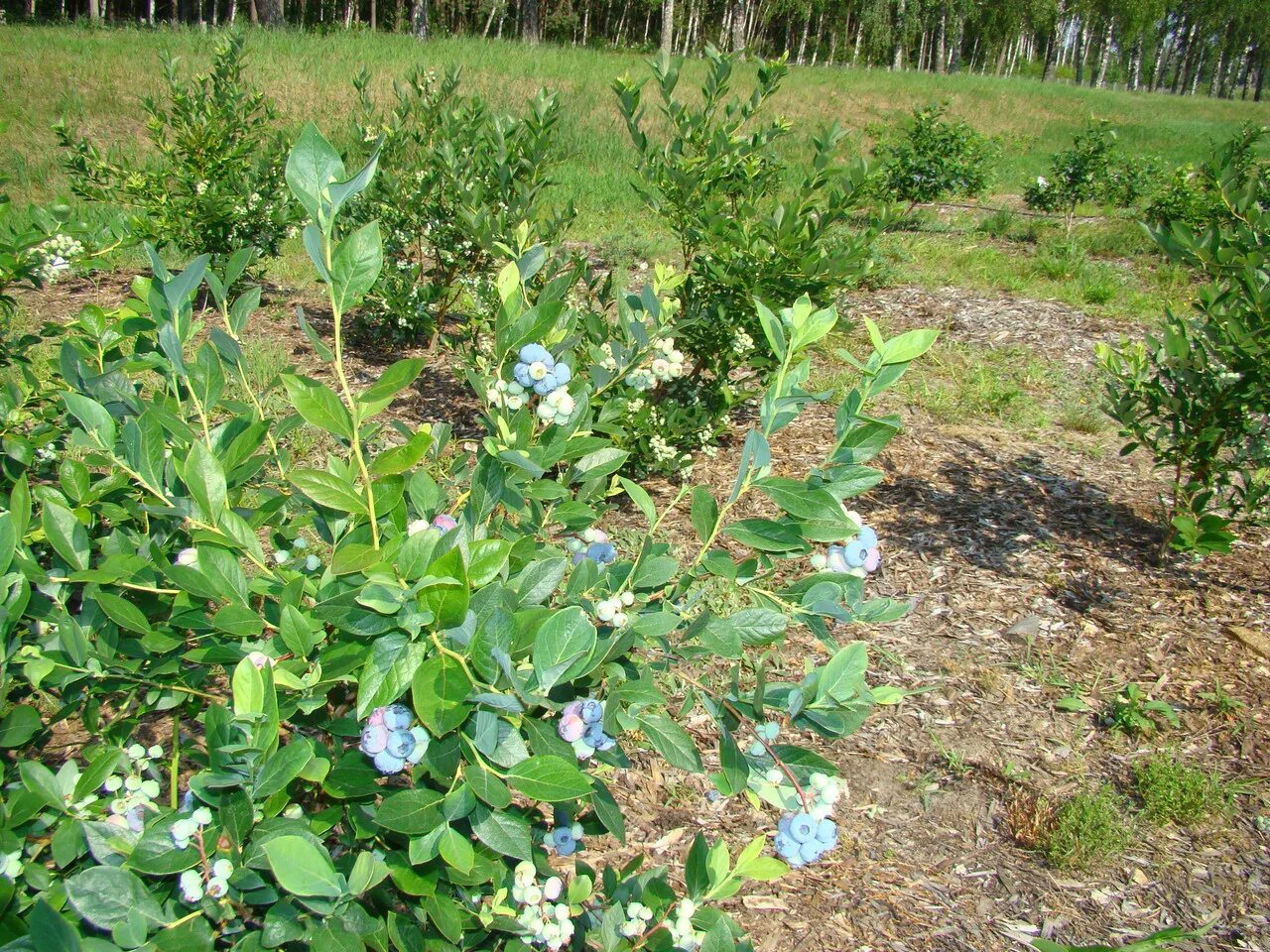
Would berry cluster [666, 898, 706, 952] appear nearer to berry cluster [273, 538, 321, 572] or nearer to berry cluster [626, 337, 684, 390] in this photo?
berry cluster [273, 538, 321, 572]

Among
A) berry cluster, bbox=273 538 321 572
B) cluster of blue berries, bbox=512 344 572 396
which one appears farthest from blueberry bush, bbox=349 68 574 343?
cluster of blue berries, bbox=512 344 572 396

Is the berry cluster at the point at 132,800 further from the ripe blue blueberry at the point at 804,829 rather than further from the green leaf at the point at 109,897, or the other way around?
the ripe blue blueberry at the point at 804,829

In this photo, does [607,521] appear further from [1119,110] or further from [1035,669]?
[1119,110]

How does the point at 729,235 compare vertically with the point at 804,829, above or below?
above

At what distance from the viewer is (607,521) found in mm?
3229

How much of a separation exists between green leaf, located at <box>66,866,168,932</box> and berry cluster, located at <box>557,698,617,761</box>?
0.41 meters

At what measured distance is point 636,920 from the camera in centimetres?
106

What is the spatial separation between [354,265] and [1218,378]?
9.56 feet

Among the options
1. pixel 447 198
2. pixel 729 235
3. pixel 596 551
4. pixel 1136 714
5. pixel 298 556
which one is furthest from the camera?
pixel 447 198

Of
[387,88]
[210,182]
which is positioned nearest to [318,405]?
[210,182]

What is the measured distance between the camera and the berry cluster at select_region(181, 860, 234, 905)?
868mm

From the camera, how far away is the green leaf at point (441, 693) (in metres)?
0.83

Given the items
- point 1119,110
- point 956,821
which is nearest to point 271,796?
point 956,821

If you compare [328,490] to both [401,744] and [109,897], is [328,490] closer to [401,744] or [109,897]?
[401,744]
